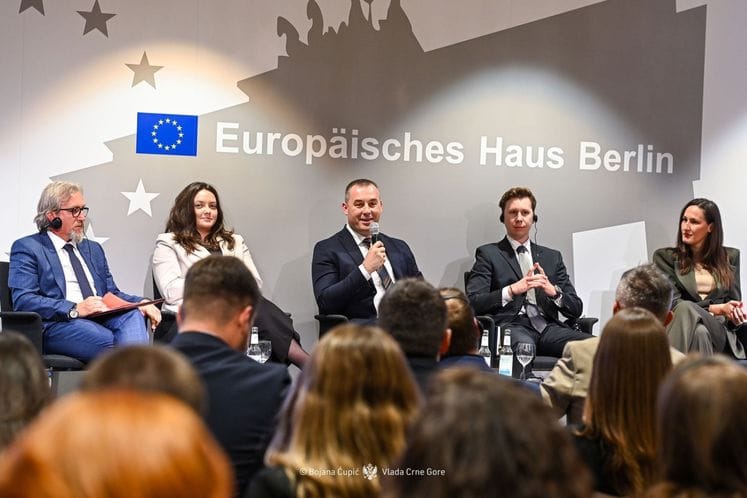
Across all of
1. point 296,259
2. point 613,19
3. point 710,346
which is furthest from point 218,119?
point 710,346

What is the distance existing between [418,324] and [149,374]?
1563 millimetres

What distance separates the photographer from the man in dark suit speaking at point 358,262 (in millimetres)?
5754

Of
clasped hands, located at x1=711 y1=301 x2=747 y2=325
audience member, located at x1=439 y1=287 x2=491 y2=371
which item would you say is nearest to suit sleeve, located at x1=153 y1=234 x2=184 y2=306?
audience member, located at x1=439 y1=287 x2=491 y2=371

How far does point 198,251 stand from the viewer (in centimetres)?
583

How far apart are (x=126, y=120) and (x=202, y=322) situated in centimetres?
379

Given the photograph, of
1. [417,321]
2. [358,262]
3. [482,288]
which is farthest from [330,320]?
[417,321]

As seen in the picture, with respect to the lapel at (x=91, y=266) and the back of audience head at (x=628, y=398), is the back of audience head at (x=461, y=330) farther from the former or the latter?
the lapel at (x=91, y=266)

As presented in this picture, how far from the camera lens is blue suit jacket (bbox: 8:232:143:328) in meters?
5.22

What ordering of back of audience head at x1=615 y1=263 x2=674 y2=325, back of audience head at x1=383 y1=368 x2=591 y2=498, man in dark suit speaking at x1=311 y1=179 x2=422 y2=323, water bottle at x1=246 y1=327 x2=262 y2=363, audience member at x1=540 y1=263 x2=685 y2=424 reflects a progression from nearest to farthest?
1. back of audience head at x1=383 y1=368 x2=591 y2=498
2. audience member at x1=540 y1=263 x2=685 y2=424
3. back of audience head at x1=615 y1=263 x2=674 y2=325
4. water bottle at x1=246 y1=327 x2=262 y2=363
5. man in dark suit speaking at x1=311 y1=179 x2=422 y2=323

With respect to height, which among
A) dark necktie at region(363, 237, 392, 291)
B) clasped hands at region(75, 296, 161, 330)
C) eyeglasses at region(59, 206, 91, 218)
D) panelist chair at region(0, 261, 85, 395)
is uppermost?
eyeglasses at region(59, 206, 91, 218)

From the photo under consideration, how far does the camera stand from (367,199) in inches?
241

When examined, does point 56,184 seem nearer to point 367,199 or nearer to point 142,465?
point 367,199

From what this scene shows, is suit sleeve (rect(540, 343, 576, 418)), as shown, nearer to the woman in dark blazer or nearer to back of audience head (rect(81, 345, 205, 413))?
back of audience head (rect(81, 345, 205, 413))

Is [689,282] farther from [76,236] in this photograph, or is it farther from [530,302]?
[76,236]
